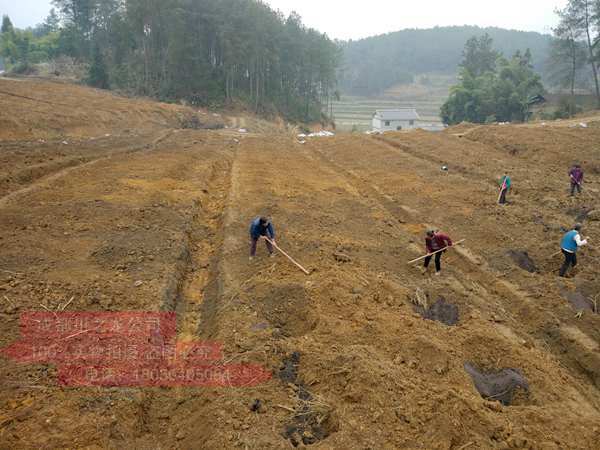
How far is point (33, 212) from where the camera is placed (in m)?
12.2

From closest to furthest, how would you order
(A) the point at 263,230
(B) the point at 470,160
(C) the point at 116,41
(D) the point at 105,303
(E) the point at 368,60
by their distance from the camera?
(D) the point at 105,303 → (A) the point at 263,230 → (B) the point at 470,160 → (C) the point at 116,41 → (E) the point at 368,60

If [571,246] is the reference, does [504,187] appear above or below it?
above

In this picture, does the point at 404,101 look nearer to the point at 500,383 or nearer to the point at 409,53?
the point at 409,53

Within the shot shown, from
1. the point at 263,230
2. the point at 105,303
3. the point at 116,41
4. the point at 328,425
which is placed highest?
the point at 116,41

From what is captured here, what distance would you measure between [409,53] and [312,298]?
175405 mm

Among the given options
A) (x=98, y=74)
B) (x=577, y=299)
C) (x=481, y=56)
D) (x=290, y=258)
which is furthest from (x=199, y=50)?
(x=577, y=299)

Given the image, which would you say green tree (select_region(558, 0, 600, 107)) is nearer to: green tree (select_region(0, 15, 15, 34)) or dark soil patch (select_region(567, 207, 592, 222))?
dark soil patch (select_region(567, 207, 592, 222))

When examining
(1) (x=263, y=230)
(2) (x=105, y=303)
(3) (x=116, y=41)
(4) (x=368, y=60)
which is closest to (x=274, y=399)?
(2) (x=105, y=303)

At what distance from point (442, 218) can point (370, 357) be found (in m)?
8.97

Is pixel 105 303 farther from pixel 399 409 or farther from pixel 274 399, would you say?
pixel 399 409

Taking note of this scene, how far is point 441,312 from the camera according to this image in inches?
365

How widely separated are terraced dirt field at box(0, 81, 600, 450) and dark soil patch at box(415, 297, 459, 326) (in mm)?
44

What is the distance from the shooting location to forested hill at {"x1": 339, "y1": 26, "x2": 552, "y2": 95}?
133 meters

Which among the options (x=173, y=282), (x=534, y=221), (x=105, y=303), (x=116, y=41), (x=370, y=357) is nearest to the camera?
(x=370, y=357)
